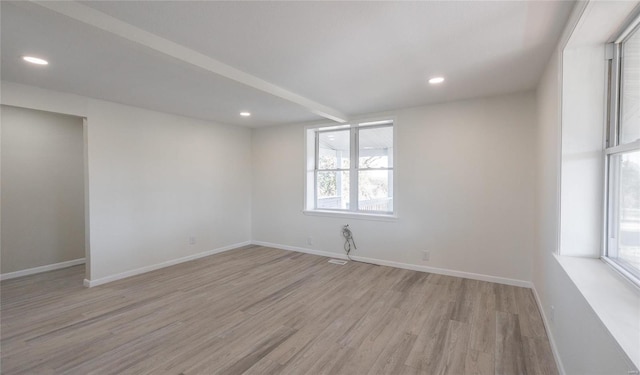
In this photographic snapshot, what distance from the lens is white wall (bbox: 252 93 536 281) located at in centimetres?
347

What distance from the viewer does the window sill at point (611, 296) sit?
1082mm

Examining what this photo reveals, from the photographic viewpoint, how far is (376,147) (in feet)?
15.3

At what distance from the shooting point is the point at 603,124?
1881 mm

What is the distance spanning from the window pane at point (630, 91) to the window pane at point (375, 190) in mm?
2867

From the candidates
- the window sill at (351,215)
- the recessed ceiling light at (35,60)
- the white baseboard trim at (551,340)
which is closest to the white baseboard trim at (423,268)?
the white baseboard trim at (551,340)

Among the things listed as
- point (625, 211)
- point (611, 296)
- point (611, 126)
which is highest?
point (611, 126)

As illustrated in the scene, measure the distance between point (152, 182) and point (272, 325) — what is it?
9.90 ft

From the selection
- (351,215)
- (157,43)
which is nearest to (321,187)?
(351,215)

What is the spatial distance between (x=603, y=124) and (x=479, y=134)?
6.04 ft

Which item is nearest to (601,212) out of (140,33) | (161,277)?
(140,33)

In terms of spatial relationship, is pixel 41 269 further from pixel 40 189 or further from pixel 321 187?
pixel 321 187

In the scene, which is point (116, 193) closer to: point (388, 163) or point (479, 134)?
point (388, 163)

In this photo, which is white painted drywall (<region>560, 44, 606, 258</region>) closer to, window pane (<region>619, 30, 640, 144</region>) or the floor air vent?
window pane (<region>619, 30, 640, 144</region>)

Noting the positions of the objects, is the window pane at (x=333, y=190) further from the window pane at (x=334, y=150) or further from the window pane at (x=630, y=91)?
the window pane at (x=630, y=91)
